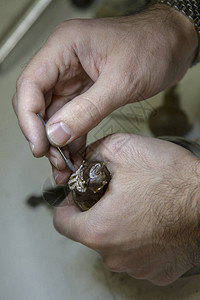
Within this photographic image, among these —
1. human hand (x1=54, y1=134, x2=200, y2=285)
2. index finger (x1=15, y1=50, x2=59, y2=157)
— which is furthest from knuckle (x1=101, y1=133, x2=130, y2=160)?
index finger (x1=15, y1=50, x2=59, y2=157)

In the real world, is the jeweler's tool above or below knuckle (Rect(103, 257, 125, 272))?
above

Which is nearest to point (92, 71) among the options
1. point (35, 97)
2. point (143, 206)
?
point (35, 97)

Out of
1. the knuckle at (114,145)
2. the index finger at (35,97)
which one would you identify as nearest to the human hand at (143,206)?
the knuckle at (114,145)

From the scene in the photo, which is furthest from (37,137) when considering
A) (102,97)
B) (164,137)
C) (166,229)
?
(164,137)

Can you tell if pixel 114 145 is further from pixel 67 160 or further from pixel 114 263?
pixel 114 263

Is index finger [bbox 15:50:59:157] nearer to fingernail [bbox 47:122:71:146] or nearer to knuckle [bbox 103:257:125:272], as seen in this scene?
fingernail [bbox 47:122:71:146]

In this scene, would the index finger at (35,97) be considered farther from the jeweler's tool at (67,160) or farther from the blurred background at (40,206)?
Result: the blurred background at (40,206)

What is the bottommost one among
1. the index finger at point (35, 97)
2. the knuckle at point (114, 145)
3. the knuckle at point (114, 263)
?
the knuckle at point (114, 263)

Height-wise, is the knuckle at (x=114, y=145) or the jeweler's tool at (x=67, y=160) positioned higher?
the jeweler's tool at (x=67, y=160)
